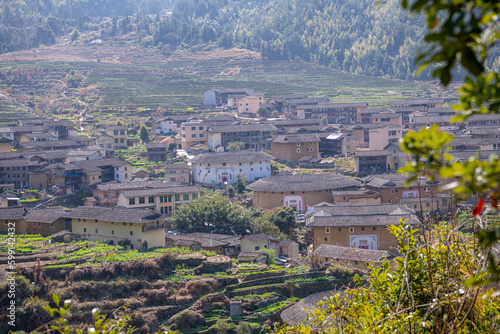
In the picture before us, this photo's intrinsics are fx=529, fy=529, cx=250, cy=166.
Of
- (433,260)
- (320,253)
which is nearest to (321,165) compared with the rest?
(320,253)

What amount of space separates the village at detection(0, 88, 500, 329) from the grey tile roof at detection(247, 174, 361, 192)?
8 cm

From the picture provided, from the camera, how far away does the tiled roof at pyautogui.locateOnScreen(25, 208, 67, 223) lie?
77.3 feet

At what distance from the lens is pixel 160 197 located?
2748cm

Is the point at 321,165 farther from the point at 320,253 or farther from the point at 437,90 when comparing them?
the point at 437,90

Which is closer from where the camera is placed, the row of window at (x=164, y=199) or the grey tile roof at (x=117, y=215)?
the grey tile roof at (x=117, y=215)

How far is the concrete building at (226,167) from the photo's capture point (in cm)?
3441

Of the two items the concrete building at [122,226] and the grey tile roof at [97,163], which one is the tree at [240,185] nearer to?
the grey tile roof at [97,163]

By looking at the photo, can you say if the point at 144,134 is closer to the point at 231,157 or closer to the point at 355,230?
the point at 231,157

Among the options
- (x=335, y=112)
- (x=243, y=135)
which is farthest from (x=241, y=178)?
(x=335, y=112)

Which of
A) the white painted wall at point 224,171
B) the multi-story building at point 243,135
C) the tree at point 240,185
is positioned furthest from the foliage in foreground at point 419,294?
the multi-story building at point 243,135

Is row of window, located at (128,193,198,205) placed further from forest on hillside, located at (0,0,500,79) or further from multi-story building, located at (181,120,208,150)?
forest on hillside, located at (0,0,500,79)

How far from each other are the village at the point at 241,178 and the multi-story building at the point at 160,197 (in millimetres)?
66

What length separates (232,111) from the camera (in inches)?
2108

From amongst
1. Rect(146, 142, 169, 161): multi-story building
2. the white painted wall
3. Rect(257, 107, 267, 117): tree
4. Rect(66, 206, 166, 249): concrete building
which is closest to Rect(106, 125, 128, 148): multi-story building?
Rect(146, 142, 169, 161): multi-story building
